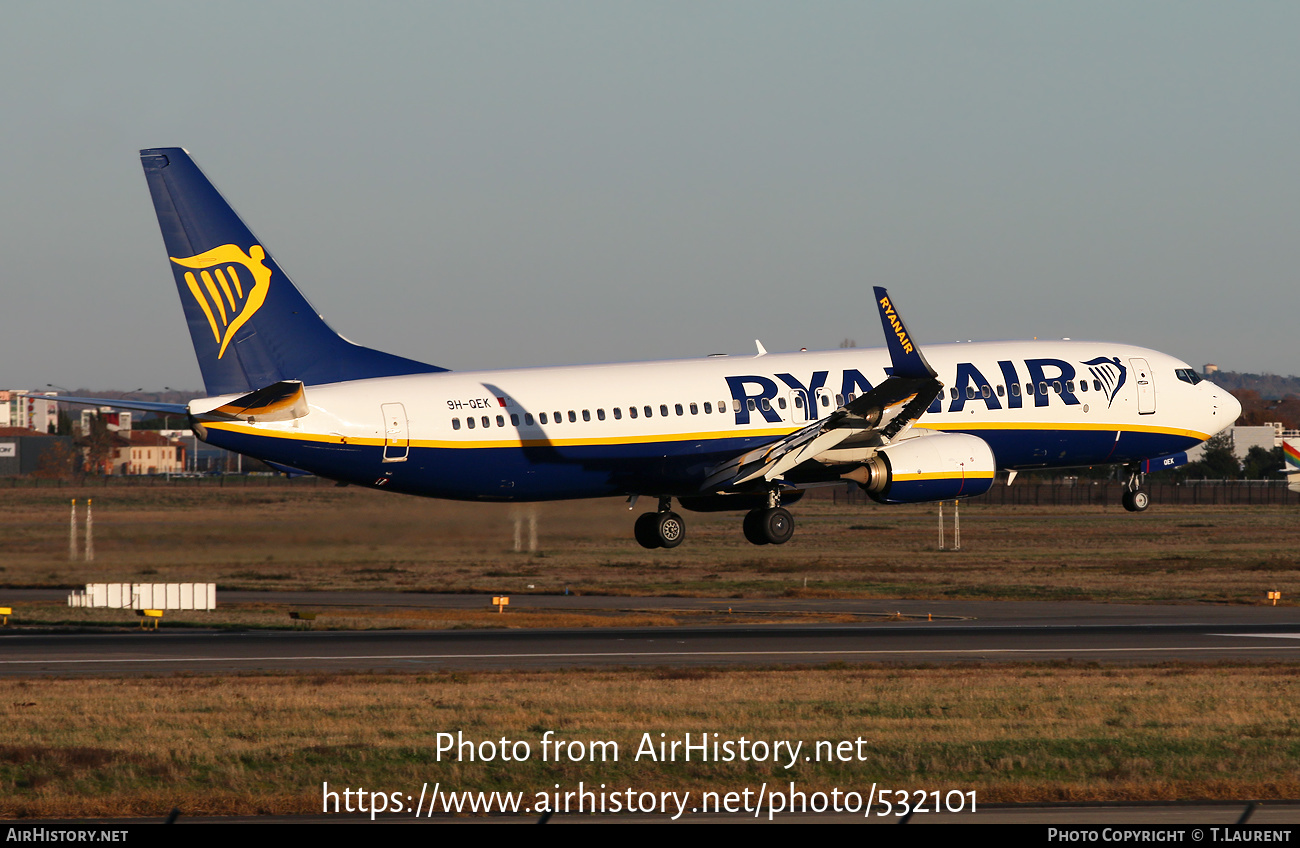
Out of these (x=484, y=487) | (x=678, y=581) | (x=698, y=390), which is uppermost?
(x=698, y=390)

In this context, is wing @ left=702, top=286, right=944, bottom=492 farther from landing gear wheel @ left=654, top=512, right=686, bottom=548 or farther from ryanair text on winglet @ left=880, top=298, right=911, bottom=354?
landing gear wheel @ left=654, top=512, right=686, bottom=548

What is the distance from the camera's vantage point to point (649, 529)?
1781 inches

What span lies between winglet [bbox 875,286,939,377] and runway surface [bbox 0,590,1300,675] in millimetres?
7272

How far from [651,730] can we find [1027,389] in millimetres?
22434

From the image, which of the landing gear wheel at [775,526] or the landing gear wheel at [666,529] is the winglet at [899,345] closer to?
the landing gear wheel at [775,526]

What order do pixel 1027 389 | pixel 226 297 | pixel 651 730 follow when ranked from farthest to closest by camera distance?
pixel 1027 389, pixel 226 297, pixel 651 730

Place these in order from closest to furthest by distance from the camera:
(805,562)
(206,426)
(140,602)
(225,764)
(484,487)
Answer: (225,764) < (206,426) < (484,487) < (140,602) < (805,562)

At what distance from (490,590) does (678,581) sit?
30.7 ft

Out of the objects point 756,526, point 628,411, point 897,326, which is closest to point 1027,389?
point 897,326

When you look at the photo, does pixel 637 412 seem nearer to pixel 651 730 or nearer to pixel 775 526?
pixel 775 526

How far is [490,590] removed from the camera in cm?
6400

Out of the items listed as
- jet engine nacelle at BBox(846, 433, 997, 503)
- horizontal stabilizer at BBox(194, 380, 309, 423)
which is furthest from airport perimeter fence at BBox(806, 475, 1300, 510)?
horizontal stabilizer at BBox(194, 380, 309, 423)
